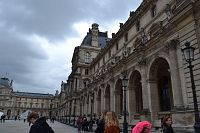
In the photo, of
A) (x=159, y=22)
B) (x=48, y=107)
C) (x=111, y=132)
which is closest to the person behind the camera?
(x=111, y=132)

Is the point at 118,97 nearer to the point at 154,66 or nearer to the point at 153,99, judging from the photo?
the point at 153,99

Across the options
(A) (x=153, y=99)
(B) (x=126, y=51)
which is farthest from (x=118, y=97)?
(A) (x=153, y=99)

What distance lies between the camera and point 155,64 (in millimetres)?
20047

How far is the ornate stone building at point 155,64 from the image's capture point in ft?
46.4

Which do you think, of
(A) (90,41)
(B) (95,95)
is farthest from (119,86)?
(A) (90,41)

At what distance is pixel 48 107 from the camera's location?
145 m

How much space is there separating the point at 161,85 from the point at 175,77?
7967 mm

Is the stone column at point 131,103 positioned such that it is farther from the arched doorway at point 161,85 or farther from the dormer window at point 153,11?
Result: the dormer window at point 153,11

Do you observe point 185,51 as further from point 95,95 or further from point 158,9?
point 95,95

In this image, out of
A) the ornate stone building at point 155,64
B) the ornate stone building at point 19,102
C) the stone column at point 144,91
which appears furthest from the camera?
the ornate stone building at point 19,102

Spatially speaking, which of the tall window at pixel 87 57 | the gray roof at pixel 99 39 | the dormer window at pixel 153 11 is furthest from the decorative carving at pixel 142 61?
the gray roof at pixel 99 39

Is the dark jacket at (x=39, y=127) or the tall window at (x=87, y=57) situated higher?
the tall window at (x=87, y=57)

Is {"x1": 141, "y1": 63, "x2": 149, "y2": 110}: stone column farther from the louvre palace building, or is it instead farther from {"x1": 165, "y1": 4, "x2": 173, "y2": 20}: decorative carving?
{"x1": 165, "y1": 4, "x2": 173, "y2": 20}: decorative carving

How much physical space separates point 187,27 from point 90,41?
4662cm
